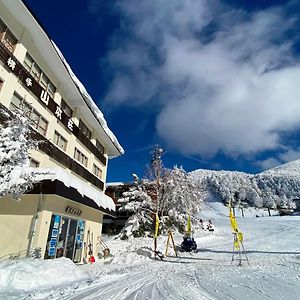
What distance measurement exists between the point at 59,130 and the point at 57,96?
2.33 m

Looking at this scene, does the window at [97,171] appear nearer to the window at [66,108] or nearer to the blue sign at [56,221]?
the window at [66,108]

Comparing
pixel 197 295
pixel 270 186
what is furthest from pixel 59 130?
pixel 270 186

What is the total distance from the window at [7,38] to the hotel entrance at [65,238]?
8745mm

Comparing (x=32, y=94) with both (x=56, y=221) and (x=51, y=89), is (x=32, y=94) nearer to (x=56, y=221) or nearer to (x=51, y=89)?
(x=51, y=89)

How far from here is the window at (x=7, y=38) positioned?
12000mm

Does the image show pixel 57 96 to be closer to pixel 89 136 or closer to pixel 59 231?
pixel 89 136

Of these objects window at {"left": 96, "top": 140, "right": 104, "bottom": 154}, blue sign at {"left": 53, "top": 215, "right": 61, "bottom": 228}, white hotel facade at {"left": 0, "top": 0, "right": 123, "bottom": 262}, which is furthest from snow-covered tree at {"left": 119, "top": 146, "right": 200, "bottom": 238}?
blue sign at {"left": 53, "top": 215, "right": 61, "bottom": 228}

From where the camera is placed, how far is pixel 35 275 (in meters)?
7.91

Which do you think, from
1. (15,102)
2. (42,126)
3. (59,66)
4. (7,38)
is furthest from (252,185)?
(7,38)

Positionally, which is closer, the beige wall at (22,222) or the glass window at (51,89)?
the beige wall at (22,222)

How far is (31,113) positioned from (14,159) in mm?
5294

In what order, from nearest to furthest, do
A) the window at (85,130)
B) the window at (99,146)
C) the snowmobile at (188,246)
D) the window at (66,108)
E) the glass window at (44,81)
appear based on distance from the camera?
the glass window at (44,81) → the window at (66,108) → the snowmobile at (188,246) → the window at (85,130) → the window at (99,146)

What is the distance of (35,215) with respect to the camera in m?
12.0

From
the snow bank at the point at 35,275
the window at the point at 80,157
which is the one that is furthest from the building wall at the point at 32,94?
the snow bank at the point at 35,275
